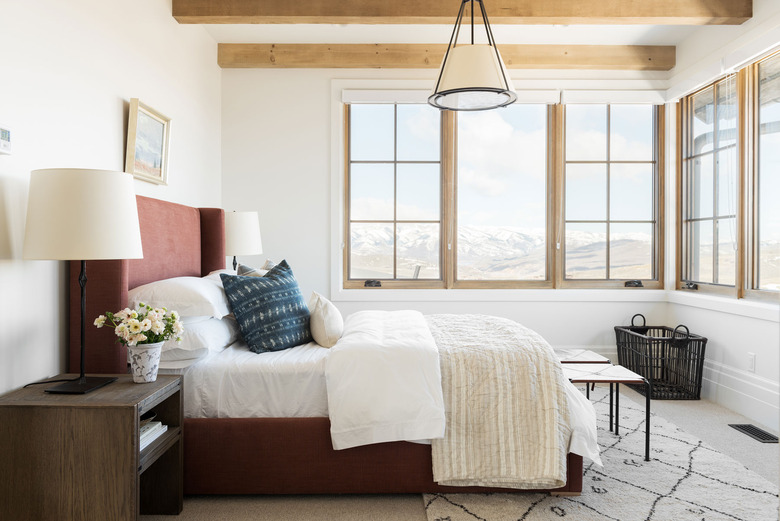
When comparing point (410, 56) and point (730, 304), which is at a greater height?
point (410, 56)

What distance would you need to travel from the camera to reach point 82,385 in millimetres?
1919

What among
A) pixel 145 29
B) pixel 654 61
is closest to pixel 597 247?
pixel 654 61

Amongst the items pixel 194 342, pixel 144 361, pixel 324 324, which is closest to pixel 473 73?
pixel 324 324

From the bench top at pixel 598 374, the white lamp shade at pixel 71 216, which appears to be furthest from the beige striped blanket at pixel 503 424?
the white lamp shade at pixel 71 216

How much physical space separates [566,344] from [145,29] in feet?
12.9

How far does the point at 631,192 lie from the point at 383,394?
3525 millimetres

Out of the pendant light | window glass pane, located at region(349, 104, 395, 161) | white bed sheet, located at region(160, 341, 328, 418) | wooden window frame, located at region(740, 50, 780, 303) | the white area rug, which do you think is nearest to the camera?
the white area rug

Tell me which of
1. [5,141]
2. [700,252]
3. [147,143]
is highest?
[147,143]

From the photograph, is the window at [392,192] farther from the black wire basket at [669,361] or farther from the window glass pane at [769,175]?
the window glass pane at [769,175]

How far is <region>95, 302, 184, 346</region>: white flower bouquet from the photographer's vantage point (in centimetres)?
194

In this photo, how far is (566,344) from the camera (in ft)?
15.1

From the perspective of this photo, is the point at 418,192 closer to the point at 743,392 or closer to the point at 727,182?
the point at 727,182

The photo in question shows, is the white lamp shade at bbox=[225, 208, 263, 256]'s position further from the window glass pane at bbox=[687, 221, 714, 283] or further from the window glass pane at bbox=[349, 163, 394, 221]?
the window glass pane at bbox=[687, 221, 714, 283]

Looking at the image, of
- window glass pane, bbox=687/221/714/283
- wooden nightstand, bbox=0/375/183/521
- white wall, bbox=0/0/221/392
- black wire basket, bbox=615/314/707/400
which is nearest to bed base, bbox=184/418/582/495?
wooden nightstand, bbox=0/375/183/521
